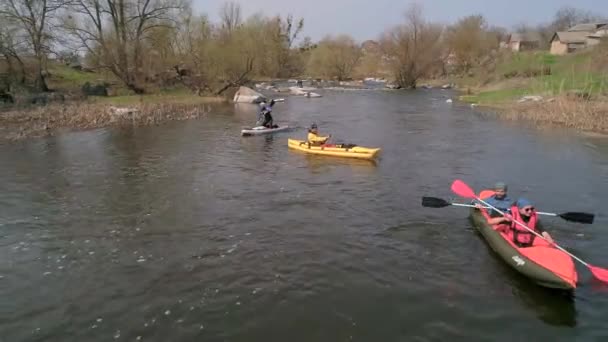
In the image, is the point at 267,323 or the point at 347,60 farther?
the point at 347,60

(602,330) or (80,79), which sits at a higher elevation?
(80,79)

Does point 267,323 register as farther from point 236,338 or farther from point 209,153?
point 209,153

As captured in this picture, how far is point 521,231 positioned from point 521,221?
171 mm

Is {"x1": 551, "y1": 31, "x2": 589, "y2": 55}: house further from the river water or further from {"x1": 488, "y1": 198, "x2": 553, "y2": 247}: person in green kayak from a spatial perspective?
{"x1": 488, "y1": 198, "x2": 553, "y2": 247}: person in green kayak

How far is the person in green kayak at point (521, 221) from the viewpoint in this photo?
7887mm

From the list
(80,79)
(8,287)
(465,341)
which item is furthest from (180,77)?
(465,341)

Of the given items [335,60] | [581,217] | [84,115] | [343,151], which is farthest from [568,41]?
[581,217]

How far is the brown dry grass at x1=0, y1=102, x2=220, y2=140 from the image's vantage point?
21.9 m

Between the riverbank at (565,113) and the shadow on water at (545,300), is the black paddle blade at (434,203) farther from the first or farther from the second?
the riverbank at (565,113)

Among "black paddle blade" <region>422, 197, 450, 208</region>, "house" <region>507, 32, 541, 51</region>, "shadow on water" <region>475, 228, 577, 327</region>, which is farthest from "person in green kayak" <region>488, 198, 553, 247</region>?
"house" <region>507, 32, 541, 51</region>

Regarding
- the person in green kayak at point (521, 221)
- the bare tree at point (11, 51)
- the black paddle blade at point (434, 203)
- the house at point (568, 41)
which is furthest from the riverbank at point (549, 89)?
the bare tree at point (11, 51)

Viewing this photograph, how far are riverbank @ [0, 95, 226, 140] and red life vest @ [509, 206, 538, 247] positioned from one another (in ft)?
64.6

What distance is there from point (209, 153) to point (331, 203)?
760 cm

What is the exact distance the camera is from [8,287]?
7328mm
